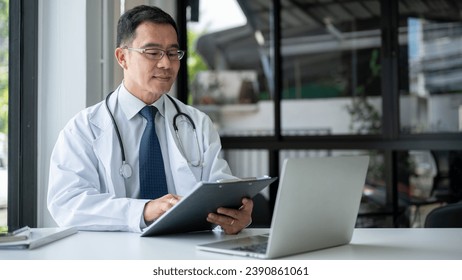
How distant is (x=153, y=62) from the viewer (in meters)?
2.26

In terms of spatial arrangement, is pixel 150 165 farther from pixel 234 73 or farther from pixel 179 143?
pixel 234 73

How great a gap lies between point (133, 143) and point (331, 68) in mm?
4235

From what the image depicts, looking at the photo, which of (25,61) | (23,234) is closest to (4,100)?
(25,61)

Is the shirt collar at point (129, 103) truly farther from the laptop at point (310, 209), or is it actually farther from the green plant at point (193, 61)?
the green plant at point (193, 61)

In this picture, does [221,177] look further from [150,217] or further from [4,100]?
[4,100]

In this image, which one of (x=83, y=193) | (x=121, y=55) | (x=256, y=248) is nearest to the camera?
(x=256, y=248)

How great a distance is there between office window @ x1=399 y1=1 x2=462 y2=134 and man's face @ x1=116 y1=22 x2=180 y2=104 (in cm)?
313

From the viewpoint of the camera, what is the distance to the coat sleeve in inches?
75.7

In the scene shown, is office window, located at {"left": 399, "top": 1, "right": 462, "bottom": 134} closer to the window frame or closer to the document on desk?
the window frame

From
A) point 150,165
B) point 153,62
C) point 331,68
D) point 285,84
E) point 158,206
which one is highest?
point 331,68

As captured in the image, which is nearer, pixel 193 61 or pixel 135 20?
pixel 135 20

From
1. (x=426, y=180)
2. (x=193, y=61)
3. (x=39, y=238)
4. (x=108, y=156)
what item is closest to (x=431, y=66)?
(x=426, y=180)
